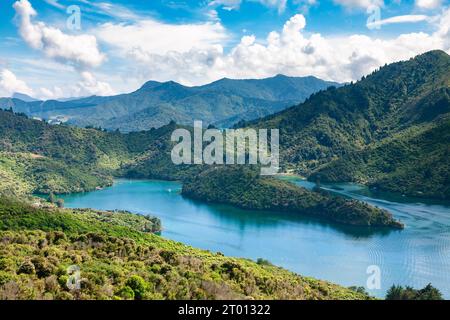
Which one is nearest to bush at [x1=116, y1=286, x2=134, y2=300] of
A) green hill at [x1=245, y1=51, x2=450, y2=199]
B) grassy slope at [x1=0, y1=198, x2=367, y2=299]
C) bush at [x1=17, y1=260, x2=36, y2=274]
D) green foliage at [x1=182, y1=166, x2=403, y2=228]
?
grassy slope at [x1=0, y1=198, x2=367, y2=299]

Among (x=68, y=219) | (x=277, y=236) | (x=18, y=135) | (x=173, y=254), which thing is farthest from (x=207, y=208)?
(x=18, y=135)

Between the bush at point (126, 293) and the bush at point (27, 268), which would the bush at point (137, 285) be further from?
the bush at point (27, 268)

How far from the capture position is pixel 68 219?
4466 centimetres

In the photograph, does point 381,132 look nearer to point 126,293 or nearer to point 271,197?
point 271,197

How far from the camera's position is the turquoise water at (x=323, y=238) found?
58.6 m

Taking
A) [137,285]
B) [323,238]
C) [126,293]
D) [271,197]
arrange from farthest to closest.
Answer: [271,197]
[323,238]
[137,285]
[126,293]

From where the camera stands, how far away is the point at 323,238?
75.8 meters

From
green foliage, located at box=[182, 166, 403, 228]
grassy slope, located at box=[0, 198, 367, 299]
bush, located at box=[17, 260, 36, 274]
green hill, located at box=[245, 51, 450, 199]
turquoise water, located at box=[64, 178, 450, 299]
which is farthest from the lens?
green hill, located at box=[245, 51, 450, 199]

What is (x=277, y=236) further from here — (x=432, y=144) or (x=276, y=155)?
(x=276, y=155)

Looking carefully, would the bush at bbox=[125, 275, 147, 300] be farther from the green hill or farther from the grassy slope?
the green hill

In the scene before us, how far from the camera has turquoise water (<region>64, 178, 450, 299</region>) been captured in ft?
192

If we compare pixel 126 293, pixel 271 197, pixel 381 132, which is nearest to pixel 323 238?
pixel 271 197

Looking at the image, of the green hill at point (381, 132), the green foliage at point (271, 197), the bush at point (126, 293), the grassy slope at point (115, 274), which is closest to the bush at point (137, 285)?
the grassy slope at point (115, 274)

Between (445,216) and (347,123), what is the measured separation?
96467 millimetres
